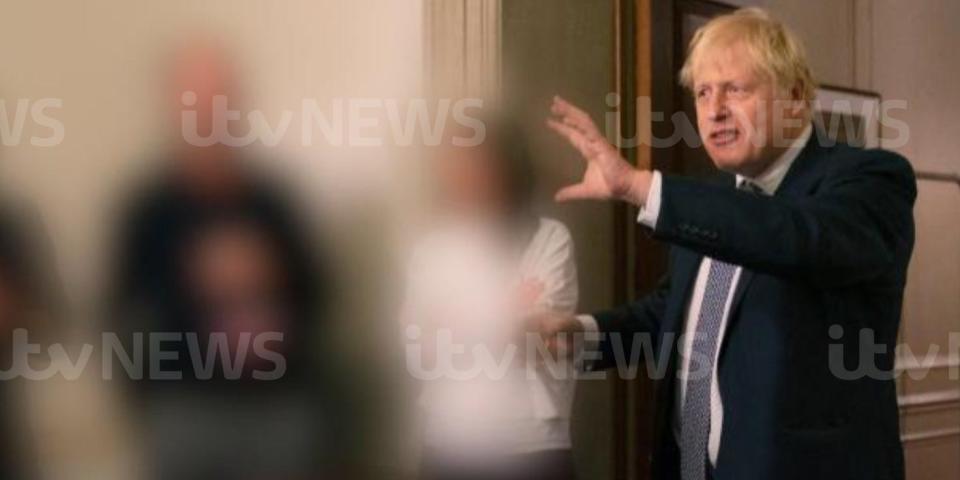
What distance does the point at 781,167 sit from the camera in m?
1.28

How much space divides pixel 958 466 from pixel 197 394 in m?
2.14

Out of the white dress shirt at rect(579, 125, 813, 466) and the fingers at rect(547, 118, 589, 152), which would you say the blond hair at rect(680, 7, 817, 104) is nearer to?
the white dress shirt at rect(579, 125, 813, 466)

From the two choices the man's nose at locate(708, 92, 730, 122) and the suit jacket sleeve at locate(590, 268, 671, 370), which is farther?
the suit jacket sleeve at locate(590, 268, 671, 370)

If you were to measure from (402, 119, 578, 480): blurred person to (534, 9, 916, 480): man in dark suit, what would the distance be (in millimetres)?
70

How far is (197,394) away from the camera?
3.05 feet

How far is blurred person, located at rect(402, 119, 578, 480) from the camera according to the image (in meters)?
1.18

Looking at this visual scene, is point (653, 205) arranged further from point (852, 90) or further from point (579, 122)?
point (852, 90)

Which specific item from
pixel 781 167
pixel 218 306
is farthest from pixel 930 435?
pixel 218 306

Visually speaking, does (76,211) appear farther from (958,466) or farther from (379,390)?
(958,466)

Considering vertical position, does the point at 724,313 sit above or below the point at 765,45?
below

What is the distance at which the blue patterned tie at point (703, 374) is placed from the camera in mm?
1273

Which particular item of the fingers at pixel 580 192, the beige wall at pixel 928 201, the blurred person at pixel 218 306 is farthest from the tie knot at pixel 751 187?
the beige wall at pixel 928 201

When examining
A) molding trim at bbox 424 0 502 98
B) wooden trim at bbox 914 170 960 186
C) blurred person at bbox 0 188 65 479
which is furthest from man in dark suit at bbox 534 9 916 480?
wooden trim at bbox 914 170 960 186

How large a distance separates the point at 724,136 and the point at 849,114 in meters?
0.88
